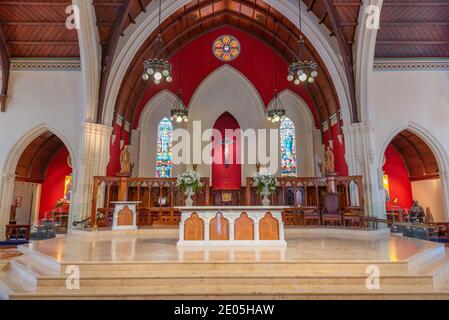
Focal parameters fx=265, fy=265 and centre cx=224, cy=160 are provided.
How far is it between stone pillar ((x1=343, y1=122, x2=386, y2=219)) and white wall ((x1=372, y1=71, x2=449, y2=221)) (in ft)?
3.85

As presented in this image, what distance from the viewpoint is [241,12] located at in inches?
527

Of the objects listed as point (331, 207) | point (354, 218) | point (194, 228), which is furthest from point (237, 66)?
point (194, 228)

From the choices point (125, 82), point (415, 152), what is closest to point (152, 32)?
point (125, 82)

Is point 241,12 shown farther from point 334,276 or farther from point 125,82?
point 334,276

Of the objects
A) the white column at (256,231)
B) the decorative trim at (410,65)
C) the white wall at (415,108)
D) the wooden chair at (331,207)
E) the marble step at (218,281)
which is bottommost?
the marble step at (218,281)

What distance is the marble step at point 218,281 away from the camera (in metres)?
3.76

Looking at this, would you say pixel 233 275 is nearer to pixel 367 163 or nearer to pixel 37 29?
pixel 367 163

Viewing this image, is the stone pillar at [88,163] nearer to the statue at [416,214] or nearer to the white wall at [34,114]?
the white wall at [34,114]

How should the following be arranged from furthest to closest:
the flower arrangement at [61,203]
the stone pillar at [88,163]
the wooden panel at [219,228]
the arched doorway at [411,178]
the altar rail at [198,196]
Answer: the flower arrangement at [61,203], the arched doorway at [411,178], the stone pillar at [88,163], the altar rail at [198,196], the wooden panel at [219,228]

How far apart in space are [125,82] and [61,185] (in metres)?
7.16

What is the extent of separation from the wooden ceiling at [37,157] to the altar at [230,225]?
10314mm

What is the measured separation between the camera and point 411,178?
1386cm

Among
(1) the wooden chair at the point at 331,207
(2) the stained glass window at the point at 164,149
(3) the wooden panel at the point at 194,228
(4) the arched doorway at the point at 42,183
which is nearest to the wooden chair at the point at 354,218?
(1) the wooden chair at the point at 331,207
